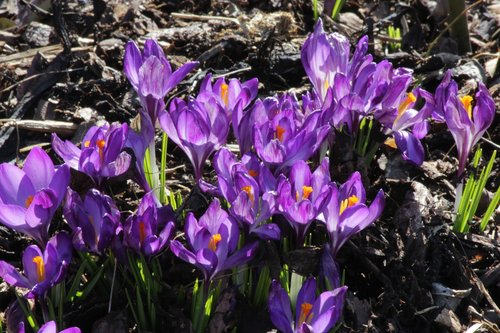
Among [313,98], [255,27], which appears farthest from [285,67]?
[313,98]

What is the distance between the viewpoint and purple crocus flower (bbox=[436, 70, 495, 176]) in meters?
2.08

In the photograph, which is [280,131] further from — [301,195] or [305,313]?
[305,313]

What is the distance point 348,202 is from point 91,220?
2.04 feet

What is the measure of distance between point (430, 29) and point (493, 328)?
185 centimetres

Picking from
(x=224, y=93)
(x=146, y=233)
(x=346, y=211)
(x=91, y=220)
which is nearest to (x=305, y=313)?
(x=346, y=211)

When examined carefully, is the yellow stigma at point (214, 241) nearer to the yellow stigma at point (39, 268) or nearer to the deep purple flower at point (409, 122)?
the yellow stigma at point (39, 268)

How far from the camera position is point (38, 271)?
67.6 inches

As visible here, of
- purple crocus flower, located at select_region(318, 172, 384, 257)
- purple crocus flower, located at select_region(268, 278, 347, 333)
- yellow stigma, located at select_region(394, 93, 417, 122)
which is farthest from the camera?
yellow stigma, located at select_region(394, 93, 417, 122)

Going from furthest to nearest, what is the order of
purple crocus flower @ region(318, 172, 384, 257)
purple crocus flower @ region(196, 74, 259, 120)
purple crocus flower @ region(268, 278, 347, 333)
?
1. purple crocus flower @ region(196, 74, 259, 120)
2. purple crocus flower @ region(318, 172, 384, 257)
3. purple crocus flower @ region(268, 278, 347, 333)

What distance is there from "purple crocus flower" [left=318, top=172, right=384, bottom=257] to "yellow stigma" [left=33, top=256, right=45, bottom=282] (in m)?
0.65

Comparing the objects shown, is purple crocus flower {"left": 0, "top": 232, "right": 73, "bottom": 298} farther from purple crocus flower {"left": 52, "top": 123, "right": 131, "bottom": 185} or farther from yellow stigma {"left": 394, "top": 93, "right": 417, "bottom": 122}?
yellow stigma {"left": 394, "top": 93, "right": 417, "bottom": 122}

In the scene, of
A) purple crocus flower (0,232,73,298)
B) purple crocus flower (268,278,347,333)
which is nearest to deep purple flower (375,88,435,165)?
purple crocus flower (268,278,347,333)

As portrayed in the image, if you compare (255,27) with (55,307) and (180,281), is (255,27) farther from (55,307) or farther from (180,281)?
(55,307)

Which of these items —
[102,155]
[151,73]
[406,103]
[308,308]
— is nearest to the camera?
[308,308]
